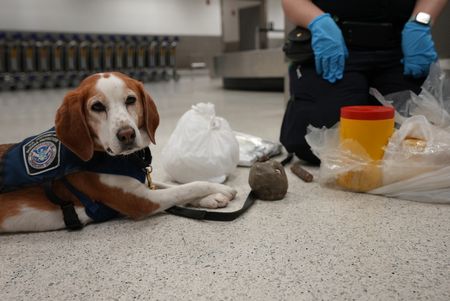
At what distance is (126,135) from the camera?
1000 mm

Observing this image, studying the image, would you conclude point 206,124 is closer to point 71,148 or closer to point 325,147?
point 325,147

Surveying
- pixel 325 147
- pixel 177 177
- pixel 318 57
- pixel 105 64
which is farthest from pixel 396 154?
pixel 105 64

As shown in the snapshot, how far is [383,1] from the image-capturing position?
1716mm

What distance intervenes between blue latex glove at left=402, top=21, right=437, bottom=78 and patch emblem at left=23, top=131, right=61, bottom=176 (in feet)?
4.53

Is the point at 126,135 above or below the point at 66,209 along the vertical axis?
above

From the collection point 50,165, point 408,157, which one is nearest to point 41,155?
point 50,165

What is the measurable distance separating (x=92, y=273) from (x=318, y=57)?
4.05 feet

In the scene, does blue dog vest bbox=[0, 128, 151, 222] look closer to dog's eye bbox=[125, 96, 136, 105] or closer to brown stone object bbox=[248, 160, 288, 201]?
dog's eye bbox=[125, 96, 136, 105]

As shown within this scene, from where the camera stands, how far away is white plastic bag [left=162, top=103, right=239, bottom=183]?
1.43m

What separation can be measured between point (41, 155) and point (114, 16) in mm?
9017

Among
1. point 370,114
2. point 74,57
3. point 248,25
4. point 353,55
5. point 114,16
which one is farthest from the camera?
point 114,16

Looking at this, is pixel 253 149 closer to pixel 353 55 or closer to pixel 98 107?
pixel 353 55

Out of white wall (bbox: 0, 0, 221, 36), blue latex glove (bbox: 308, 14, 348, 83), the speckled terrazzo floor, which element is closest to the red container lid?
the speckled terrazzo floor

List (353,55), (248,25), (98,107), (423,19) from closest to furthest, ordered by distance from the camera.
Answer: (98,107), (423,19), (353,55), (248,25)
